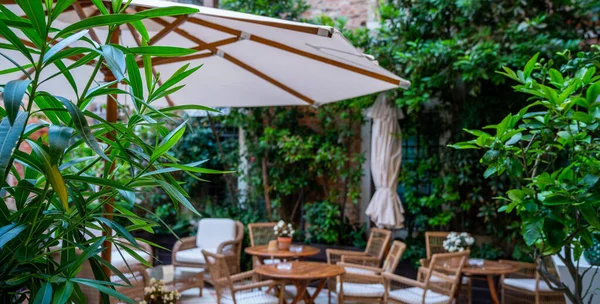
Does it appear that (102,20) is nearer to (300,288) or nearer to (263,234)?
(300,288)

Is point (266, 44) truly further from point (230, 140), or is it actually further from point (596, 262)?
point (230, 140)

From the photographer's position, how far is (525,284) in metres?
6.14

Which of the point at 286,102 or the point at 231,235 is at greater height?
the point at 286,102

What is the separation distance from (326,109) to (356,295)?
3630mm

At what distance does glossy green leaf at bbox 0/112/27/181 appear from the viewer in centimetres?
106

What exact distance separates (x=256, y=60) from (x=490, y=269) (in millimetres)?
3794

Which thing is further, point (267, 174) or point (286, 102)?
point (267, 174)

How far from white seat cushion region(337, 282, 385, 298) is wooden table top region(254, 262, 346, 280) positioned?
25 centimetres

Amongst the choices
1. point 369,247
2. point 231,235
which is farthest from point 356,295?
point 231,235

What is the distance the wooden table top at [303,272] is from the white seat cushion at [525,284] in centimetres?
211

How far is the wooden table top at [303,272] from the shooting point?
5188 mm

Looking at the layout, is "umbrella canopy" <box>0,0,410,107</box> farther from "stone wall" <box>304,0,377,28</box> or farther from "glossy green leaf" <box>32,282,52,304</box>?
"stone wall" <box>304,0,377,28</box>

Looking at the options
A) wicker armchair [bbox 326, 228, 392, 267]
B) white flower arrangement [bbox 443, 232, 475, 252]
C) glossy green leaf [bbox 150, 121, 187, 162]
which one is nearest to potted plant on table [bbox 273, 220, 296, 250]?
wicker armchair [bbox 326, 228, 392, 267]

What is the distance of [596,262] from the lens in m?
2.43
